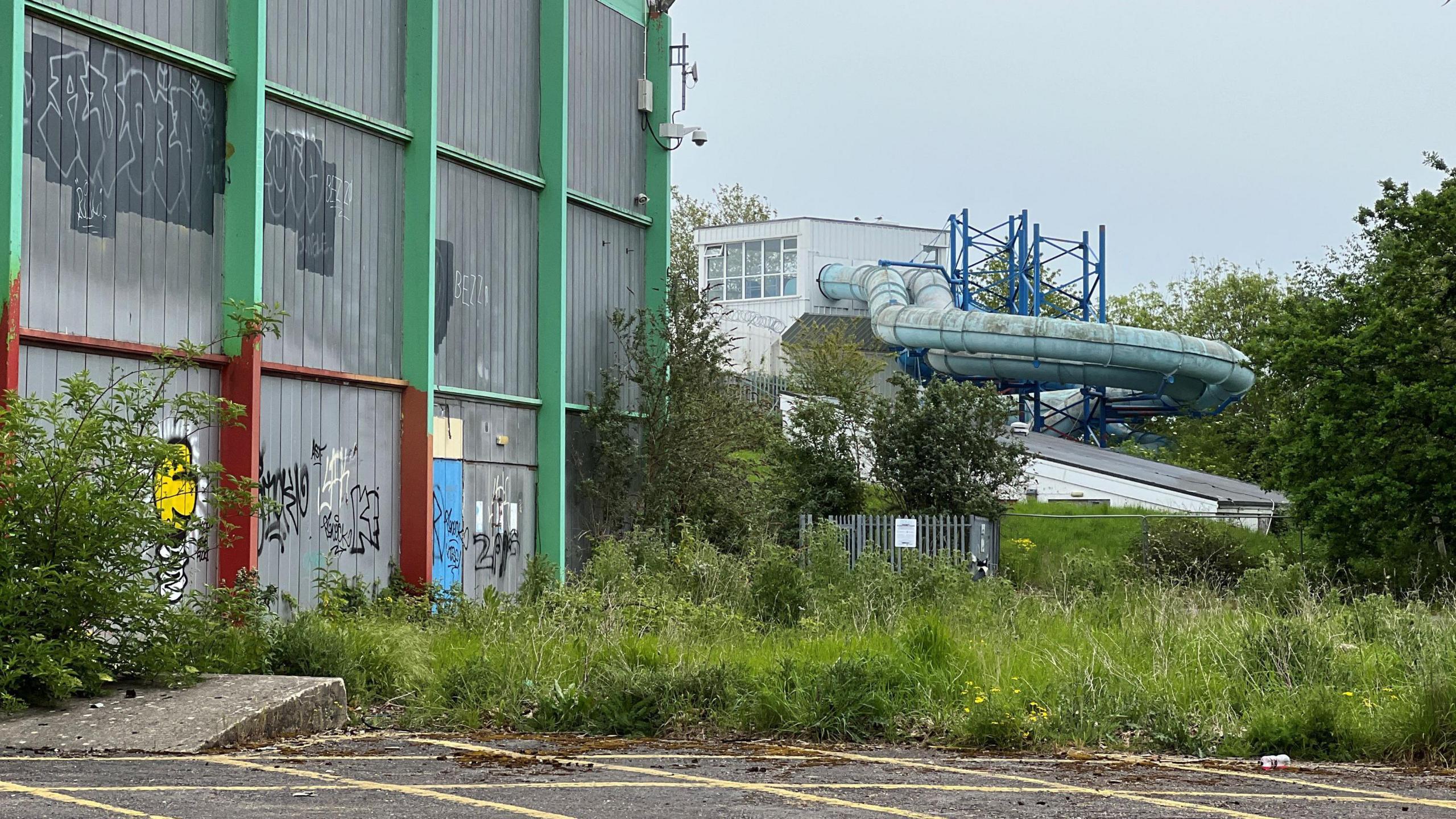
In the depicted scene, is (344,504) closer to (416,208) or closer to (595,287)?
(416,208)

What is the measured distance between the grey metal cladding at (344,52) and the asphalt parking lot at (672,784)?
8729 millimetres

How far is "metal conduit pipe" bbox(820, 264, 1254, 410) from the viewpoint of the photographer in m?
45.6

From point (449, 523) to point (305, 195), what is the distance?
4.41 m

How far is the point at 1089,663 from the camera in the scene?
35.9 feet

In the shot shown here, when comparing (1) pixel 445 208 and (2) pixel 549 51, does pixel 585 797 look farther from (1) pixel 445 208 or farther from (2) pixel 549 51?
(2) pixel 549 51

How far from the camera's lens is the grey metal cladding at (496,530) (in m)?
19.2

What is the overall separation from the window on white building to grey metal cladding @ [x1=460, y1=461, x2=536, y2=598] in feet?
136

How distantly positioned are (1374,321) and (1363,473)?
2.50 m

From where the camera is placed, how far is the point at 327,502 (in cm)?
1658

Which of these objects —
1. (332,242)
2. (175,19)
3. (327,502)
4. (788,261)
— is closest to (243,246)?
(332,242)

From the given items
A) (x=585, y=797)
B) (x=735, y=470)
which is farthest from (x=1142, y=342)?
(x=585, y=797)

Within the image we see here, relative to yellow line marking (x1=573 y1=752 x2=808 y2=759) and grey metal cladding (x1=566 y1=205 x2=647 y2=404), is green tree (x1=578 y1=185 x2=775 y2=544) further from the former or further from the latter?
yellow line marking (x1=573 y1=752 x2=808 y2=759)

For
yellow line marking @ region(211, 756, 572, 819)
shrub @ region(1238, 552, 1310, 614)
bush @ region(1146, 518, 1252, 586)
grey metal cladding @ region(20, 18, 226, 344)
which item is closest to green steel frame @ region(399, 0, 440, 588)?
grey metal cladding @ region(20, 18, 226, 344)

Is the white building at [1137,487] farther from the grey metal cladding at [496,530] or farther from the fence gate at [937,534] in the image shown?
the grey metal cladding at [496,530]
